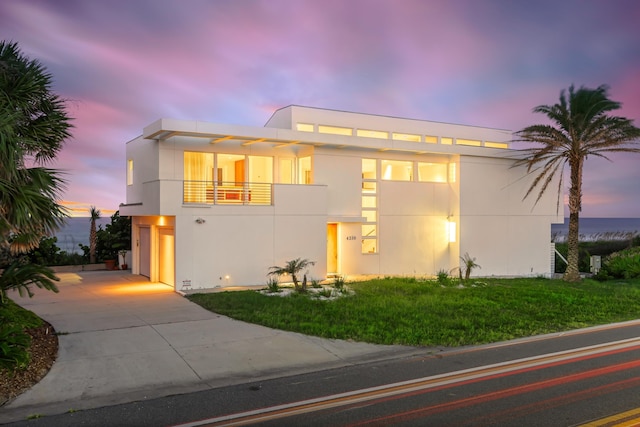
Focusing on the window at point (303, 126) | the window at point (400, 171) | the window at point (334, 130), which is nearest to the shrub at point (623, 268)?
the window at point (400, 171)

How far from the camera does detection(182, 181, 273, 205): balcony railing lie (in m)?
17.0

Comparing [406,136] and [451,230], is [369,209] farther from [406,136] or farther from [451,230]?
[406,136]

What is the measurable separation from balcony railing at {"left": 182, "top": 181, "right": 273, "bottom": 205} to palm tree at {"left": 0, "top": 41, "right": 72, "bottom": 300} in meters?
6.74

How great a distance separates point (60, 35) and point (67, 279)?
865 cm

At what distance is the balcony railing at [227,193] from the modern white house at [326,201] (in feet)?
0.18

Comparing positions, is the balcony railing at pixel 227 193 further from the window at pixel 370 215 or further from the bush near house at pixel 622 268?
the bush near house at pixel 622 268

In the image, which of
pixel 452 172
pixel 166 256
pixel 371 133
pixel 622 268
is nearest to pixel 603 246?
pixel 622 268

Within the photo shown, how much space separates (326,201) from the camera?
18.8m

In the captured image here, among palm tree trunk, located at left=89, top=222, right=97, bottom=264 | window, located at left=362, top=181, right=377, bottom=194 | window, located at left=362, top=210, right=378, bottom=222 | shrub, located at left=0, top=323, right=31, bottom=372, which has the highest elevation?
window, located at left=362, top=181, right=377, bottom=194

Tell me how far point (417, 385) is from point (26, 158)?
7976mm

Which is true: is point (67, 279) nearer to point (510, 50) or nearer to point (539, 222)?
point (510, 50)

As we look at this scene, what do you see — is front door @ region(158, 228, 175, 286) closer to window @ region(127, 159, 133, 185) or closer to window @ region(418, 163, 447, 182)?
window @ region(127, 159, 133, 185)

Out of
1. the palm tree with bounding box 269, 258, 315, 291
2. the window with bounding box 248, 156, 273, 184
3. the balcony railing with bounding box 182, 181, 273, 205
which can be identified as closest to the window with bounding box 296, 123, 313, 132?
the window with bounding box 248, 156, 273, 184

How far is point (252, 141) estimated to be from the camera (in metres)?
18.1
